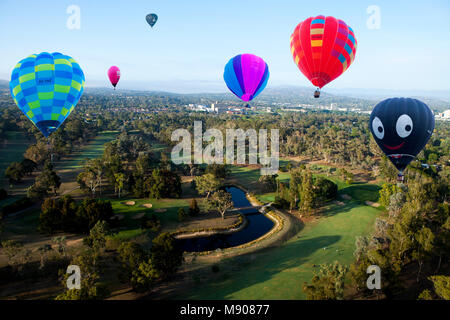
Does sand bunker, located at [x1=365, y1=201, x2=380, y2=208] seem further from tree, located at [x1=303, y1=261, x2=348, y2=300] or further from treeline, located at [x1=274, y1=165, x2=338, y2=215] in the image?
tree, located at [x1=303, y1=261, x2=348, y2=300]

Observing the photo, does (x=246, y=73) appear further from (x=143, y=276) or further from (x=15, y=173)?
(x=15, y=173)

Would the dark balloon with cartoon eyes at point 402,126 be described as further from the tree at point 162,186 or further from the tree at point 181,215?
the tree at point 162,186

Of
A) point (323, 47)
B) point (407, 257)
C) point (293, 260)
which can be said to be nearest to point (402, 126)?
point (323, 47)

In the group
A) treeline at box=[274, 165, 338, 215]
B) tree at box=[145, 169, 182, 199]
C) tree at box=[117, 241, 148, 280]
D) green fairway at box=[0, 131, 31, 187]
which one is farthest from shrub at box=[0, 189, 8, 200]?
treeline at box=[274, 165, 338, 215]

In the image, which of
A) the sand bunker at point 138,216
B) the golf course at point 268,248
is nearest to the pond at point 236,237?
the golf course at point 268,248
